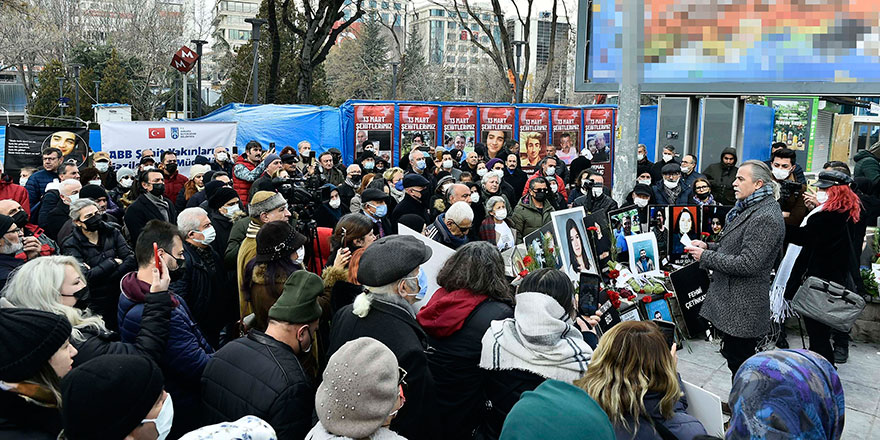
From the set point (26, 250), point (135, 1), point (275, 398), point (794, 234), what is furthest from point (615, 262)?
point (135, 1)

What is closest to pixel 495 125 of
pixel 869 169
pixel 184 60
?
pixel 184 60

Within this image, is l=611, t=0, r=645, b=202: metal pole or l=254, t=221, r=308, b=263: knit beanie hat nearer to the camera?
l=254, t=221, r=308, b=263: knit beanie hat

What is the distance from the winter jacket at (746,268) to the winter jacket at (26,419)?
435 cm

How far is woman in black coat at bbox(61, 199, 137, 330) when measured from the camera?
16.4 ft

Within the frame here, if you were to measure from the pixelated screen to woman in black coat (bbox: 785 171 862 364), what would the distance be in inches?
58.0

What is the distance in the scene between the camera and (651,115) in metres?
21.4

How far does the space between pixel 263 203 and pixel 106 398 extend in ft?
10.3

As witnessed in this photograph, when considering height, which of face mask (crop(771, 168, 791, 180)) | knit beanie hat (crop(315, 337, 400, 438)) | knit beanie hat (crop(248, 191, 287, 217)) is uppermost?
face mask (crop(771, 168, 791, 180))

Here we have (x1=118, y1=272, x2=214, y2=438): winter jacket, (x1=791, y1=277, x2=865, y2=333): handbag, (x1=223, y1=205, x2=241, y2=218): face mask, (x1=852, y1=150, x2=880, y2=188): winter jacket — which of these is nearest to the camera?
(x1=118, y1=272, x2=214, y2=438): winter jacket

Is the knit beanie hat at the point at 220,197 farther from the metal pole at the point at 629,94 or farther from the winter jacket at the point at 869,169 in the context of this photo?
the winter jacket at the point at 869,169

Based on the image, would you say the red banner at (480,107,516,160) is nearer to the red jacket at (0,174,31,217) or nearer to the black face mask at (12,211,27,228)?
the red jacket at (0,174,31,217)

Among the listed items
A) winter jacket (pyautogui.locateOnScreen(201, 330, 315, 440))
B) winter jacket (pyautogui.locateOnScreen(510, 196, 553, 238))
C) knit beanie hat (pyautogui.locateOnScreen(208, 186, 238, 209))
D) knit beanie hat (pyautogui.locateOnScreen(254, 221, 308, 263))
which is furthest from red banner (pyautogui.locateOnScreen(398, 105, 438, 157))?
winter jacket (pyautogui.locateOnScreen(201, 330, 315, 440))

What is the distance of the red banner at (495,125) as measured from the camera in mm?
18297

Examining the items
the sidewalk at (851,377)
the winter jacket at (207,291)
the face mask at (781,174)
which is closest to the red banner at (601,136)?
the face mask at (781,174)
